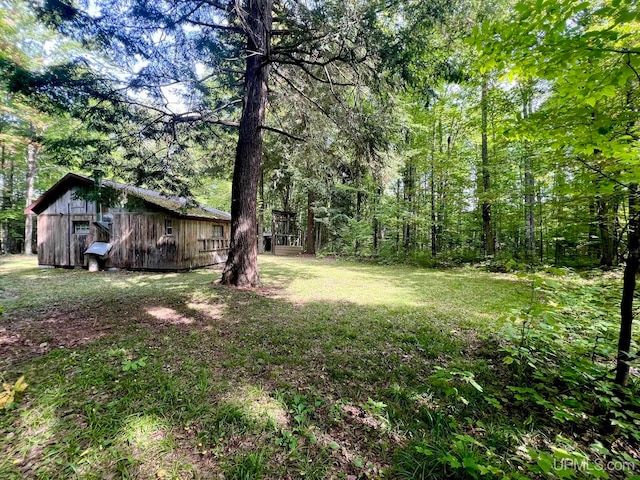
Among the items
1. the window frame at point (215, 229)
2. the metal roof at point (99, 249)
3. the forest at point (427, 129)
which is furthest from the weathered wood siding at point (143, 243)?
the window frame at point (215, 229)

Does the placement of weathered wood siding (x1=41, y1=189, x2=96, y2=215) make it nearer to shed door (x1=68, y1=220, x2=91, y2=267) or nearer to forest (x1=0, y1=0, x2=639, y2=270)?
shed door (x1=68, y1=220, x2=91, y2=267)

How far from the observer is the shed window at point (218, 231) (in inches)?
539

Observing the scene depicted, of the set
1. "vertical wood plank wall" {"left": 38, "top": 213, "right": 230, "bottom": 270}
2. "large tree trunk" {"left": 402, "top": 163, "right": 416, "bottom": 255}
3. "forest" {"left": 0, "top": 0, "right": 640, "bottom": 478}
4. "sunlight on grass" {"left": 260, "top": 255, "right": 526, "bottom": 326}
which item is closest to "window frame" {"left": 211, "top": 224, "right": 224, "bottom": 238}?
"vertical wood plank wall" {"left": 38, "top": 213, "right": 230, "bottom": 270}

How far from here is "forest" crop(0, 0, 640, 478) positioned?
7.23ft

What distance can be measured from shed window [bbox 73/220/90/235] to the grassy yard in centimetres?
716

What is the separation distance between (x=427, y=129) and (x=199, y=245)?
12.6 m

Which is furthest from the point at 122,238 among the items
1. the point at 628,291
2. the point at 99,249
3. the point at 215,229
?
the point at 628,291

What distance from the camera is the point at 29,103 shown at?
465 centimetres

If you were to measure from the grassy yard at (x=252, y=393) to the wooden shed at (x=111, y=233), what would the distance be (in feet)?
17.9

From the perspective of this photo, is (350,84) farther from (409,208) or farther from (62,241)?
(62,241)

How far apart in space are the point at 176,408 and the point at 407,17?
744 centimetres

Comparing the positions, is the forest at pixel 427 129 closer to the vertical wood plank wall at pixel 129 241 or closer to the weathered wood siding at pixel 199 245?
the vertical wood plank wall at pixel 129 241

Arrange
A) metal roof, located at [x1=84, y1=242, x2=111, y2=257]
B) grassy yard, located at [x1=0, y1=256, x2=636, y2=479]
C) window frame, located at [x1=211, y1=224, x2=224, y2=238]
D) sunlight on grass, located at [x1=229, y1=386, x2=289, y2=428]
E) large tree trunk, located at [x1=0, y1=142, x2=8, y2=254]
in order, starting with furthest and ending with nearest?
large tree trunk, located at [x1=0, y1=142, x2=8, y2=254], window frame, located at [x1=211, y1=224, x2=224, y2=238], metal roof, located at [x1=84, y1=242, x2=111, y2=257], sunlight on grass, located at [x1=229, y1=386, x2=289, y2=428], grassy yard, located at [x1=0, y1=256, x2=636, y2=479]

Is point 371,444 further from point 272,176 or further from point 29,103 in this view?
point 272,176
